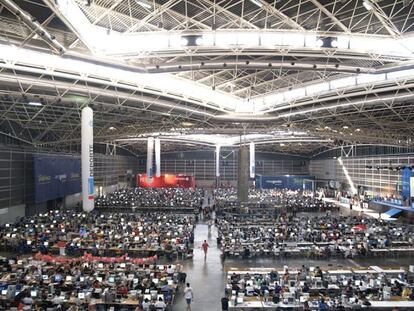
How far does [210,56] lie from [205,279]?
39.6ft

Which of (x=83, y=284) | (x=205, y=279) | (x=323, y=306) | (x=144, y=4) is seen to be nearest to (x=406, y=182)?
(x=205, y=279)

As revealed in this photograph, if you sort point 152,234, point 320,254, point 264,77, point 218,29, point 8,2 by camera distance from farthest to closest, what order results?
1. point 264,77
2. point 152,234
3. point 320,254
4. point 218,29
5. point 8,2

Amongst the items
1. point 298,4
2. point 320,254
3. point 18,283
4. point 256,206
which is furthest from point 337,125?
point 18,283

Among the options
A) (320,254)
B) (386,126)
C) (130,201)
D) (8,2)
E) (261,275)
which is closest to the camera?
(8,2)

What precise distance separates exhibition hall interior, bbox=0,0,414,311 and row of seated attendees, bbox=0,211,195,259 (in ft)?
0.40

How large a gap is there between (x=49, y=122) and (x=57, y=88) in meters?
16.6

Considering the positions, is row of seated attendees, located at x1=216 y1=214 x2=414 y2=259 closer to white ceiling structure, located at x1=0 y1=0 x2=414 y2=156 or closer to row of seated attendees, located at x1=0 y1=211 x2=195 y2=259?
row of seated attendees, located at x1=0 y1=211 x2=195 y2=259

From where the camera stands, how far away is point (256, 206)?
4638 centimetres

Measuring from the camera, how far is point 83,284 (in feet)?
52.8

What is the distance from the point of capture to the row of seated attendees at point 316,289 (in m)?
14.6

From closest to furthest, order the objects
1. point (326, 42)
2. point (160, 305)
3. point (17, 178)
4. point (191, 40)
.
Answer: point (160, 305) < point (326, 42) < point (191, 40) < point (17, 178)

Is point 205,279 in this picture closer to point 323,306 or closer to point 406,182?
point 323,306

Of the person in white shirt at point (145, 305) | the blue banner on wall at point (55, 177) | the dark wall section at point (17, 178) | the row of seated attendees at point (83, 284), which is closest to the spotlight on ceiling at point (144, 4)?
the row of seated attendees at point (83, 284)

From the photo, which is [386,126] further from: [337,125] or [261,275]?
[261,275]
